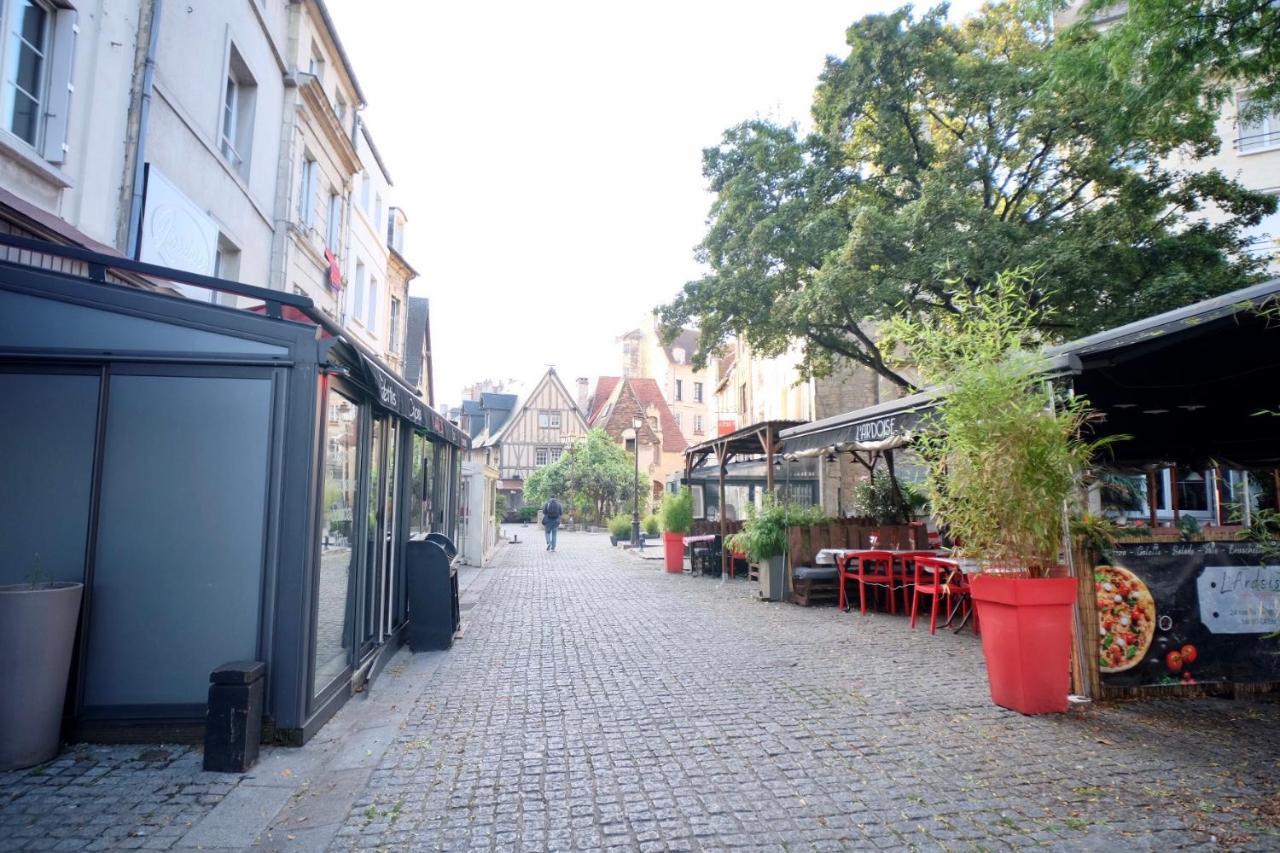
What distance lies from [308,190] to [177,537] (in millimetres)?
13632

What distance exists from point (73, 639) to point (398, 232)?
25.9 m

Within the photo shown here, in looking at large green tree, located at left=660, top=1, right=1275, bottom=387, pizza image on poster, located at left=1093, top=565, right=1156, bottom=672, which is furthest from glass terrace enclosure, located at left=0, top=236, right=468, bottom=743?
large green tree, located at left=660, top=1, right=1275, bottom=387

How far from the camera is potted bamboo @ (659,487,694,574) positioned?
16.6 meters

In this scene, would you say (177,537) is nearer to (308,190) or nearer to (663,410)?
(308,190)

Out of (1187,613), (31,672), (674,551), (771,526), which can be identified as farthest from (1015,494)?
(674,551)

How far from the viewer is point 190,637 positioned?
450cm

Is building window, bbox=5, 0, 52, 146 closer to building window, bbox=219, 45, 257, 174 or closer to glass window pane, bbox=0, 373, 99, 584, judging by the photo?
glass window pane, bbox=0, 373, 99, 584

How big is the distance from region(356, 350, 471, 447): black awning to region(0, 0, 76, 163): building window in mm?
3539

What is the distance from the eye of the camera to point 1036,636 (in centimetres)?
502

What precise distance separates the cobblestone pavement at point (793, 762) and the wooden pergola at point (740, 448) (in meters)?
5.94

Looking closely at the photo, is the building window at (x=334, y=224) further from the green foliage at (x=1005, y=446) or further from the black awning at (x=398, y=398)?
the green foliage at (x=1005, y=446)

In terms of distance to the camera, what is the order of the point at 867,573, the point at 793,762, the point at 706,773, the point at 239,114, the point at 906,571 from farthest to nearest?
the point at 239,114 < the point at 867,573 < the point at 906,571 < the point at 793,762 < the point at 706,773

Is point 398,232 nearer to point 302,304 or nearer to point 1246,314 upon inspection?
point 302,304

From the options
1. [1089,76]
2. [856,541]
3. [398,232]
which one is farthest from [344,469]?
[398,232]
